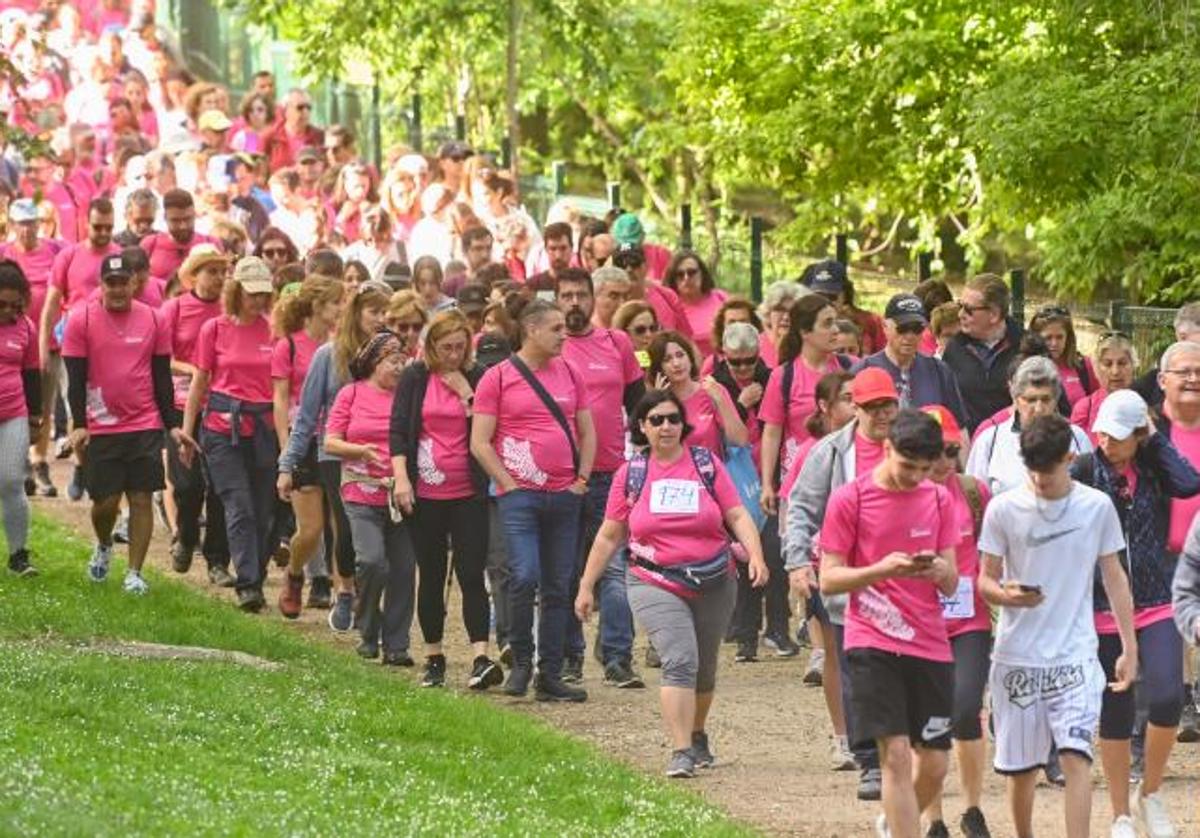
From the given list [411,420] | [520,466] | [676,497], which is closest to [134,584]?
[411,420]

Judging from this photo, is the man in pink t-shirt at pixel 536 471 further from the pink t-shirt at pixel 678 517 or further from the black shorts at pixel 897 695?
the black shorts at pixel 897 695

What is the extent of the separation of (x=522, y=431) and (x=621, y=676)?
157 centimetres

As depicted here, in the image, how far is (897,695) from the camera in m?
12.1

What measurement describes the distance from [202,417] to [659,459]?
5787mm

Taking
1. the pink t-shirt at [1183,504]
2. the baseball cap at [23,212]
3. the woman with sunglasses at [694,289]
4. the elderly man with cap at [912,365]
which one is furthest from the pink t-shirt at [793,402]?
the baseball cap at [23,212]

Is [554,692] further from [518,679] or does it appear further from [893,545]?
[893,545]

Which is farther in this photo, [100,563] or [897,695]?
[100,563]

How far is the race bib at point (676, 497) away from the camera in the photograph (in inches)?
571

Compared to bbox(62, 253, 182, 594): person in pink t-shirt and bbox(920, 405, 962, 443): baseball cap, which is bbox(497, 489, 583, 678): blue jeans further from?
bbox(920, 405, 962, 443): baseball cap

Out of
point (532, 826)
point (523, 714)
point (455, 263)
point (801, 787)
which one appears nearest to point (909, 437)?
point (532, 826)

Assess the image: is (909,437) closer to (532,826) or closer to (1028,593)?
(1028,593)

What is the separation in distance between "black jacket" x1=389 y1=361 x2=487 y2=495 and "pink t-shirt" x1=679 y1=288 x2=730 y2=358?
360 cm

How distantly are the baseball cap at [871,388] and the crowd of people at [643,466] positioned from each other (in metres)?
0.03

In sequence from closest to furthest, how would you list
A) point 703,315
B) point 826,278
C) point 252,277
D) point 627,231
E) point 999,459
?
point 999,459 < point 252,277 < point 826,278 < point 703,315 < point 627,231
